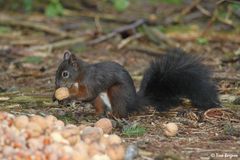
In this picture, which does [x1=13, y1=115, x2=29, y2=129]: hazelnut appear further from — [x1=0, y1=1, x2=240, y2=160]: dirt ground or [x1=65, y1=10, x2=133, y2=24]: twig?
[x1=65, y1=10, x2=133, y2=24]: twig

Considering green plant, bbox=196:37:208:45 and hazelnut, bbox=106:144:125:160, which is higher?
→ green plant, bbox=196:37:208:45

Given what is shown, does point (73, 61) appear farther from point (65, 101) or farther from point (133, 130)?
point (133, 130)

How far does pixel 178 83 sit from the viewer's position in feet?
18.0

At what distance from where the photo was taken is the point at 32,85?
6.80 m

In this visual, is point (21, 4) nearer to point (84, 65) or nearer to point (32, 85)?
point (32, 85)

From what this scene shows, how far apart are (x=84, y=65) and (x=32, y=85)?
130 cm

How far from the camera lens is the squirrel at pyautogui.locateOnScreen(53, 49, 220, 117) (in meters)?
5.43

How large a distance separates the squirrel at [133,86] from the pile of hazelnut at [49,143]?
168cm

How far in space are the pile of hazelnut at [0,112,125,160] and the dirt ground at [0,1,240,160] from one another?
0.37 meters

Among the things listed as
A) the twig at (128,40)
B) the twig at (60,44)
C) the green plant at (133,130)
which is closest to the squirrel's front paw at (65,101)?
the green plant at (133,130)

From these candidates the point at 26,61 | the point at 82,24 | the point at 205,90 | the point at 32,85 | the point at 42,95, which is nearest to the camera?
the point at 205,90

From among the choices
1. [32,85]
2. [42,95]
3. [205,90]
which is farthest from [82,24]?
[205,90]

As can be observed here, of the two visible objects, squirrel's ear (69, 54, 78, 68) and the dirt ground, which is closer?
the dirt ground

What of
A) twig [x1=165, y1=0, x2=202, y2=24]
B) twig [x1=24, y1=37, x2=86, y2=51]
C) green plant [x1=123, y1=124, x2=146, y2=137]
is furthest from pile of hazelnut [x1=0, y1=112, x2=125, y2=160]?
twig [x1=165, y1=0, x2=202, y2=24]
